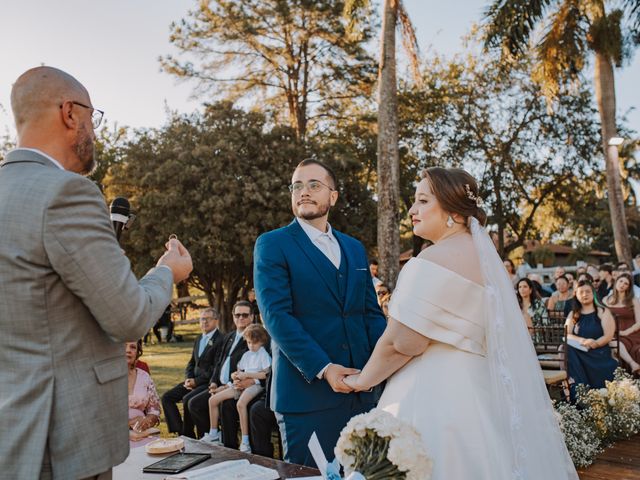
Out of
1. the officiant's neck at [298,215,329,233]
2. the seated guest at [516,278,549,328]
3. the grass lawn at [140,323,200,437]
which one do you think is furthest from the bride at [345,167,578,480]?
the seated guest at [516,278,549,328]

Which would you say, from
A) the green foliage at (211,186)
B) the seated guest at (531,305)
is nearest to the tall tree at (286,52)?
the green foliage at (211,186)

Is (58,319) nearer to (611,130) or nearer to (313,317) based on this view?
(313,317)

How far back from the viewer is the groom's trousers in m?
3.09

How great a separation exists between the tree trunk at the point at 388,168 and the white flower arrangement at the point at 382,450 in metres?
9.16

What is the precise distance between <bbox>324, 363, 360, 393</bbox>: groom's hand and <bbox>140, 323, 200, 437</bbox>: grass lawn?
5.30m

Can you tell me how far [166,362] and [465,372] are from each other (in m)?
13.1

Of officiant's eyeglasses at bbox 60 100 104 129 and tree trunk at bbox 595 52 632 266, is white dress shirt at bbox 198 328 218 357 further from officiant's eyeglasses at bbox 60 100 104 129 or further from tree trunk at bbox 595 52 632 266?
tree trunk at bbox 595 52 632 266

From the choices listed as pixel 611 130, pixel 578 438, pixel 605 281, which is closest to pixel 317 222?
pixel 578 438

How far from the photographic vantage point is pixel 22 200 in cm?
163

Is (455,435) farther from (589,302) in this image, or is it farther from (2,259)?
(589,302)

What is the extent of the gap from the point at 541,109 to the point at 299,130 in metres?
10.5

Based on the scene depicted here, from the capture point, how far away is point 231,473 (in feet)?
9.21

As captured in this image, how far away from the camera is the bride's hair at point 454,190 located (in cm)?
290

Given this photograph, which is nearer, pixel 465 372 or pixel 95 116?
pixel 95 116
